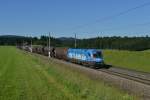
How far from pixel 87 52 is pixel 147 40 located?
62.7 metres

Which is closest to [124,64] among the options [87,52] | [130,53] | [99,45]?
[130,53]

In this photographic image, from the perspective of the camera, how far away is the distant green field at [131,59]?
176ft

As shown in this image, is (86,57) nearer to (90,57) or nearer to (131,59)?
(90,57)

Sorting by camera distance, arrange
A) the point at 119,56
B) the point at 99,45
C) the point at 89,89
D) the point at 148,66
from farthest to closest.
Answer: the point at 99,45
the point at 119,56
the point at 148,66
the point at 89,89

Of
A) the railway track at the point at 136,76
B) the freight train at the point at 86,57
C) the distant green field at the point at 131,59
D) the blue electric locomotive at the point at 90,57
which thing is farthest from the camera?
the freight train at the point at 86,57

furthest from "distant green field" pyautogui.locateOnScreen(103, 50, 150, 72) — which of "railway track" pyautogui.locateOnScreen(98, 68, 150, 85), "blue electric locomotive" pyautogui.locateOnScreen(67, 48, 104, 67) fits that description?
"railway track" pyautogui.locateOnScreen(98, 68, 150, 85)

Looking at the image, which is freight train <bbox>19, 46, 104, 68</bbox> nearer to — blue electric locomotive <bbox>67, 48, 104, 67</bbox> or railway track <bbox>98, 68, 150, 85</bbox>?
blue electric locomotive <bbox>67, 48, 104, 67</bbox>

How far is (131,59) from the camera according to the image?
196 ft

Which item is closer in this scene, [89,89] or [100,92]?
[100,92]

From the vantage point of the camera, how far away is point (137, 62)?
56.9m

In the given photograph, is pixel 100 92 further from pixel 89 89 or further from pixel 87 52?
pixel 87 52

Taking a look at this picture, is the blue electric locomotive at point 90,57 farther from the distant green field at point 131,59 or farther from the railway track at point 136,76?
the railway track at point 136,76

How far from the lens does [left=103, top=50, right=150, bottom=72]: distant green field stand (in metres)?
53.6

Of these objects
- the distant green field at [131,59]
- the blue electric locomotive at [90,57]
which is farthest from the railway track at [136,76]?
the blue electric locomotive at [90,57]
